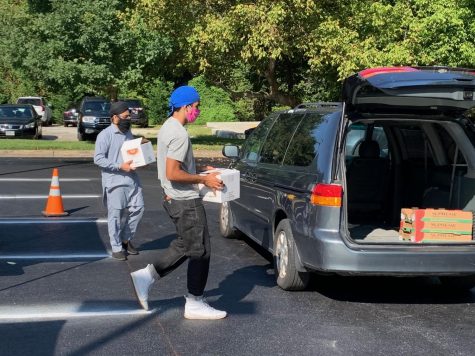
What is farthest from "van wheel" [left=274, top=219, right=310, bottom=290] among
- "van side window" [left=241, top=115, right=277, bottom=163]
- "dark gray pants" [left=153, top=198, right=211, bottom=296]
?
"van side window" [left=241, top=115, right=277, bottom=163]

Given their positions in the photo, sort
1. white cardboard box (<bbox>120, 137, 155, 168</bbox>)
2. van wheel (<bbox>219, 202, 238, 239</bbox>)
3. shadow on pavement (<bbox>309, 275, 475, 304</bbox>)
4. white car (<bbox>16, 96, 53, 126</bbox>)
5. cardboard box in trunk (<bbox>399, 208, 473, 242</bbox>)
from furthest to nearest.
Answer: white car (<bbox>16, 96, 53, 126</bbox>)
van wheel (<bbox>219, 202, 238, 239</bbox>)
white cardboard box (<bbox>120, 137, 155, 168</bbox>)
shadow on pavement (<bbox>309, 275, 475, 304</bbox>)
cardboard box in trunk (<bbox>399, 208, 473, 242</bbox>)

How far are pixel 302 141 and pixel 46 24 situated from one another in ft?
53.1

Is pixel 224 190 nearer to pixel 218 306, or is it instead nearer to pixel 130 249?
pixel 218 306

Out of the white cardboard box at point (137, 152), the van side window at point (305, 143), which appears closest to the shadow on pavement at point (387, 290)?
the van side window at point (305, 143)

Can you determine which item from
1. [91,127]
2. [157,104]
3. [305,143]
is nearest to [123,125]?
[305,143]

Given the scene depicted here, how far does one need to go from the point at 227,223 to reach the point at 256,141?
1321 millimetres

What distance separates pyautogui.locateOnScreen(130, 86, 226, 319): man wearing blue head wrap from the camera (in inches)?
209

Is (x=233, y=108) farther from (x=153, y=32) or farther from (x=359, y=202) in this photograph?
(x=359, y=202)

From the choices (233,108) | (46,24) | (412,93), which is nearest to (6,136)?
(46,24)

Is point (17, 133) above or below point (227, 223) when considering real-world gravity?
below

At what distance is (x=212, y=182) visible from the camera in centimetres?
534

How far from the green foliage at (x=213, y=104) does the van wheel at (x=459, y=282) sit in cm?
3468

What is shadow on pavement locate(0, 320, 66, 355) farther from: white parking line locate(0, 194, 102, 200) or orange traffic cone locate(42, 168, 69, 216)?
white parking line locate(0, 194, 102, 200)

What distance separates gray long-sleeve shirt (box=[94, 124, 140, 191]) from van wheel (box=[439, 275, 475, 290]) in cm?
348
